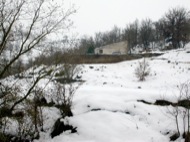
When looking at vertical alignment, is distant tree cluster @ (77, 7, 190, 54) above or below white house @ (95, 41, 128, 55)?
above

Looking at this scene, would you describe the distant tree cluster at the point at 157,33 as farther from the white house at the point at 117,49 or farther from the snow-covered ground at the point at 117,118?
the snow-covered ground at the point at 117,118

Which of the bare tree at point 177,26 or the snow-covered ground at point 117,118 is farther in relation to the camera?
the bare tree at point 177,26

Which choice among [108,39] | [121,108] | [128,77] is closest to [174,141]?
[121,108]

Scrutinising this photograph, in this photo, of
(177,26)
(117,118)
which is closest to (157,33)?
(177,26)

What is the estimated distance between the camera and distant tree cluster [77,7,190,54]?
51.9 metres

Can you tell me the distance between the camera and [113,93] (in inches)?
533

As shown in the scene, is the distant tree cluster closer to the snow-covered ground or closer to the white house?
the white house

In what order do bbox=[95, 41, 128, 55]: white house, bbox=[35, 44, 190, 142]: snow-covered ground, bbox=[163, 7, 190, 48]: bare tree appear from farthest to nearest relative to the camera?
bbox=[95, 41, 128, 55]: white house → bbox=[163, 7, 190, 48]: bare tree → bbox=[35, 44, 190, 142]: snow-covered ground

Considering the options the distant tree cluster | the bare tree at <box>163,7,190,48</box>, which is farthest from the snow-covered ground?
the bare tree at <box>163,7,190,48</box>

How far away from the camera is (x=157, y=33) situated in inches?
2682

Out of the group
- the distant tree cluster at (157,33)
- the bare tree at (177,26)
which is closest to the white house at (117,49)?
the distant tree cluster at (157,33)

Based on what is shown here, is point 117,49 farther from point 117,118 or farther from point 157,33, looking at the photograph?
point 117,118

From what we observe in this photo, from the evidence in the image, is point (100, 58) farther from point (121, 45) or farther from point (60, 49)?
point (60, 49)

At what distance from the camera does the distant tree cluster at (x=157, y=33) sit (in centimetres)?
5194
